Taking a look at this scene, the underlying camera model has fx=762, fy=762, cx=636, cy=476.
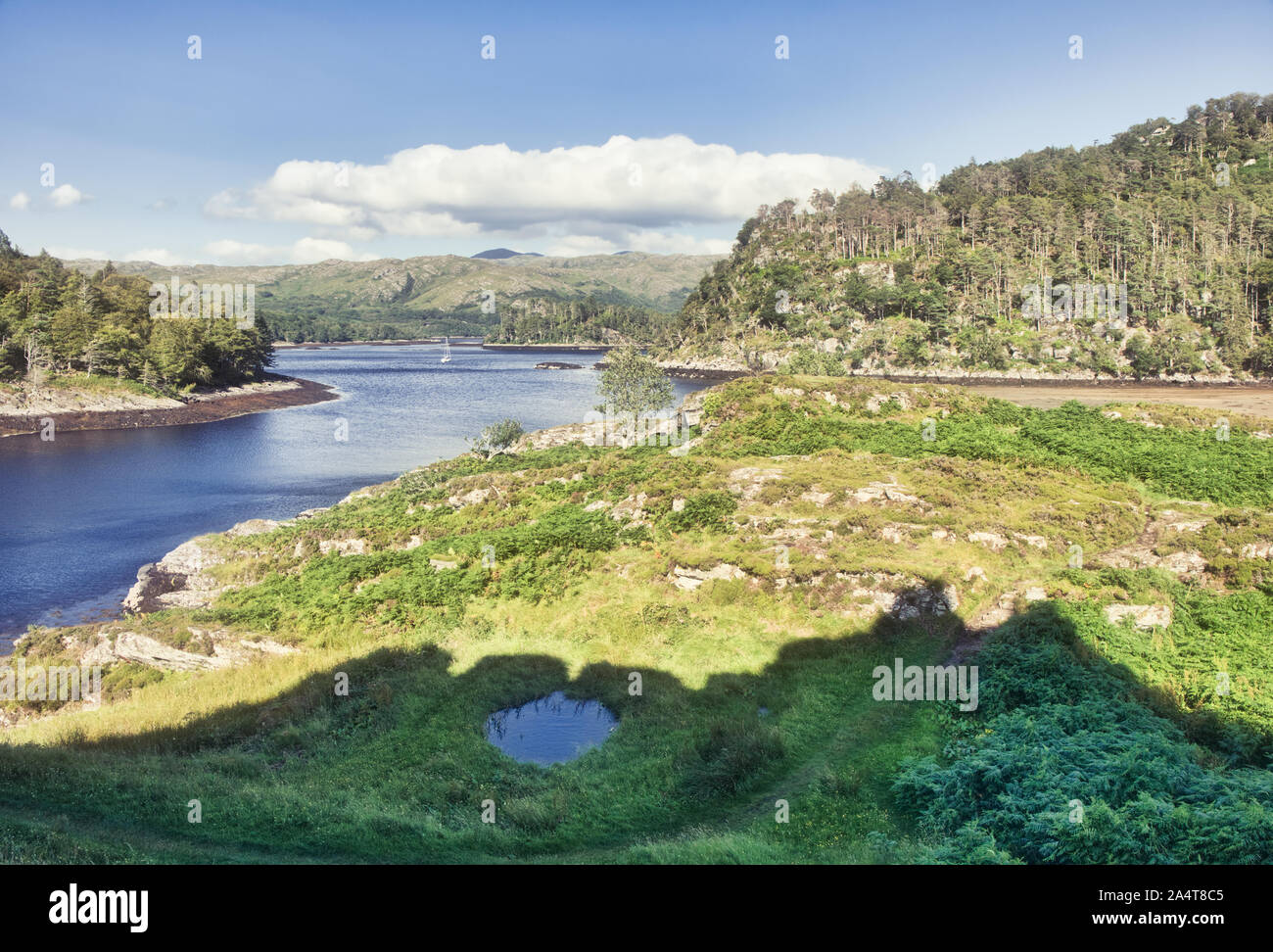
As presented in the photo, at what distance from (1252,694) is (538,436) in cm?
5339

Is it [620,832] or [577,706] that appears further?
[577,706]

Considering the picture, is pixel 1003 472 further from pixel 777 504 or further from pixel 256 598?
pixel 256 598

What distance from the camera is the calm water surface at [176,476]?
42688 millimetres

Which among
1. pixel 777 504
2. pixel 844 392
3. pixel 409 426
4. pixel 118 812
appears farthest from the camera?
pixel 409 426

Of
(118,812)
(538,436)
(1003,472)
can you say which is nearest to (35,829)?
(118,812)

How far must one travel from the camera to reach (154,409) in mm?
105500

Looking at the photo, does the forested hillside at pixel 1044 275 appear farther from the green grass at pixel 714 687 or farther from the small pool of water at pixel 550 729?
the small pool of water at pixel 550 729

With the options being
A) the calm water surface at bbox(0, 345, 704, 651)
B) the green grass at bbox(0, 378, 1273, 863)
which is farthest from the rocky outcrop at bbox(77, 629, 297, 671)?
the calm water surface at bbox(0, 345, 704, 651)

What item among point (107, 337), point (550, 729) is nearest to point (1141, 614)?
point (550, 729)

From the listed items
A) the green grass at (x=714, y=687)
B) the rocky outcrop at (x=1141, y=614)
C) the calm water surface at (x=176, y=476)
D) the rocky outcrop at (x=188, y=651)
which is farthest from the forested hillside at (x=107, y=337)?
the rocky outcrop at (x=1141, y=614)

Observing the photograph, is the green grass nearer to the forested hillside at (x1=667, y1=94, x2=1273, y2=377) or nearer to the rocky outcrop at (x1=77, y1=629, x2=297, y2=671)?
the rocky outcrop at (x1=77, y1=629, x2=297, y2=671)

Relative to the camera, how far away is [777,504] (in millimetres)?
34188

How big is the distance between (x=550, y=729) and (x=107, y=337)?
383 ft

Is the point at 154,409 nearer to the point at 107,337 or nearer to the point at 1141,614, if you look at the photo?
the point at 107,337
